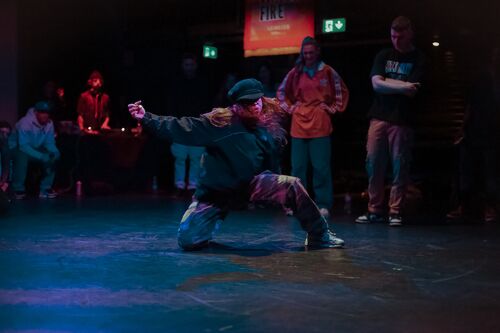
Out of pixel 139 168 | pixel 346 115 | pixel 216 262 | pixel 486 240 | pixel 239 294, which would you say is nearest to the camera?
pixel 239 294

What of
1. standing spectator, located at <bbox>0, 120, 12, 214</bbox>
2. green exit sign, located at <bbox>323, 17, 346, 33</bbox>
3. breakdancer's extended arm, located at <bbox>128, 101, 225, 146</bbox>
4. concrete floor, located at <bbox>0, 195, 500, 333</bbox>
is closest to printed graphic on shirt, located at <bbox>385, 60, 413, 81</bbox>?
concrete floor, located at <bbox>0, 195, 500, 333</bbox>

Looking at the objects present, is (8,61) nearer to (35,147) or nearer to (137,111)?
(35,147)

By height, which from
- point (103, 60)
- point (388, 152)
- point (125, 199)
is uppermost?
point (103, 60)

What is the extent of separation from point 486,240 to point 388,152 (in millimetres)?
1523

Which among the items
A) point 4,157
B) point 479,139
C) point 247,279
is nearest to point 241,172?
point 247,279

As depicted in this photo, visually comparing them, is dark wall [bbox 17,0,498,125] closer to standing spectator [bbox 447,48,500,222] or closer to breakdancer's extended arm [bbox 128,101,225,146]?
standing spectator [bbox 447,48,500,222]

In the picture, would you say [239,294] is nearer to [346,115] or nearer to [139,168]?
[139,168]

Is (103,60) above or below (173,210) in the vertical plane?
above

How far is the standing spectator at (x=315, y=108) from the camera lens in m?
7.63

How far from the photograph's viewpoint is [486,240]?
6.19m

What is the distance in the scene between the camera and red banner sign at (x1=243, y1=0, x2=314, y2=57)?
10.7 m

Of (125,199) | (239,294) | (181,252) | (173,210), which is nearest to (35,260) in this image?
(181,252)

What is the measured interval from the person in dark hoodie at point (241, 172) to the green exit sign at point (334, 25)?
5.98 m

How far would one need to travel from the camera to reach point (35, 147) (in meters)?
10.3
